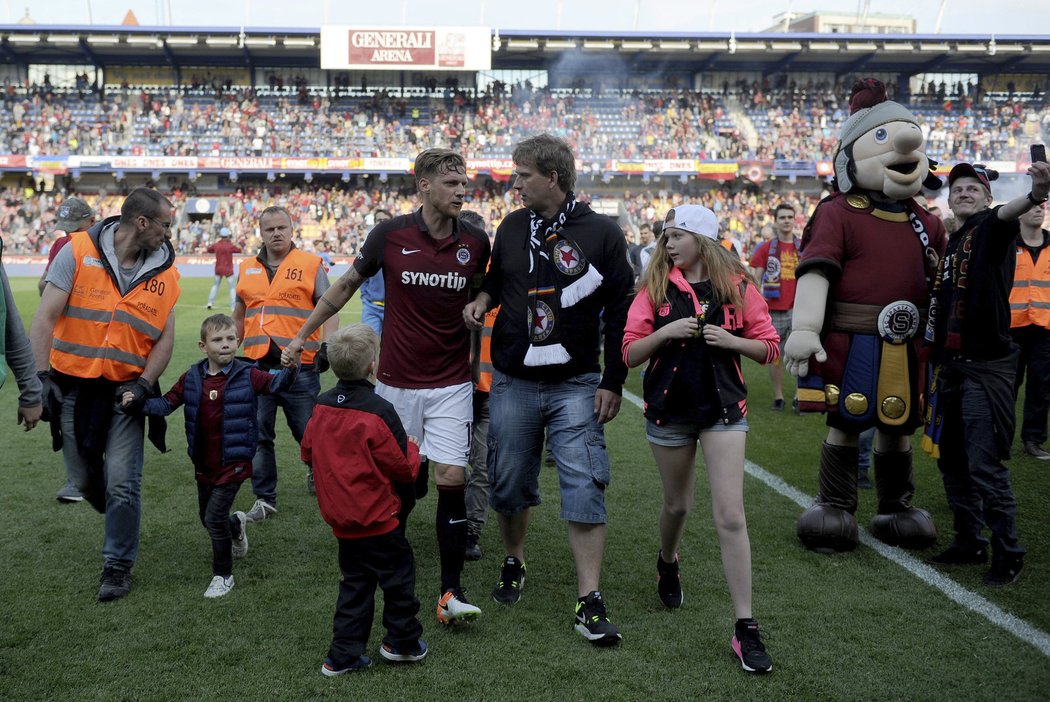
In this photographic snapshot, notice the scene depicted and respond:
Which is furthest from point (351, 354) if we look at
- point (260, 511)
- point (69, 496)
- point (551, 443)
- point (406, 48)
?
point (406, 48)

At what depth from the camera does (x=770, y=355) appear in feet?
13.1

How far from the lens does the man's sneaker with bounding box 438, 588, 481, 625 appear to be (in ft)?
13.2

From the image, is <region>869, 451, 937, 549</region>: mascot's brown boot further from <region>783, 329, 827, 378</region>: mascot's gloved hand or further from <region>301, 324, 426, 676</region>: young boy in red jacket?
<region>301, 324, 426, 676</region>: young boy in red jacket

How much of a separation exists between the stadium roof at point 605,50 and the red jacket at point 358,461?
125 ft

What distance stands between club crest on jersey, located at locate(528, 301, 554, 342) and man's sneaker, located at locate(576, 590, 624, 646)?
3.95 feet

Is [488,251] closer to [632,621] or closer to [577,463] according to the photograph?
[577,463]

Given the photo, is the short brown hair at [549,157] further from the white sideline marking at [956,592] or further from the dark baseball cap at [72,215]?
the dark baseball cap at [72,215]

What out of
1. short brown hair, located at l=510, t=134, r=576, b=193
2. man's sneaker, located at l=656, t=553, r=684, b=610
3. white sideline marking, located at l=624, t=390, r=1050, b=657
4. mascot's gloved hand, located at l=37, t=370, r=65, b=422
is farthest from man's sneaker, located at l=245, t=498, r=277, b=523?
white sideline marking, located at l=624, t=390, r=1050, b=657

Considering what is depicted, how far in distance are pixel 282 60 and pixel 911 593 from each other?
42.1 m

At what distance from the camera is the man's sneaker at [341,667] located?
3670 mm

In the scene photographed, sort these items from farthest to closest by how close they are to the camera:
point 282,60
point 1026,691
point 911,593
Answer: point 282,60 → point 911,593 → point 1026,691

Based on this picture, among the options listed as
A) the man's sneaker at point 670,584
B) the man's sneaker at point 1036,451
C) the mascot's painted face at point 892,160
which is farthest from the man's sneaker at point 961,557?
the man's sneaker at point 1036,451

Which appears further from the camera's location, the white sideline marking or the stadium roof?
the stadium roof

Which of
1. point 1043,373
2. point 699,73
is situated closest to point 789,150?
point 699,73
